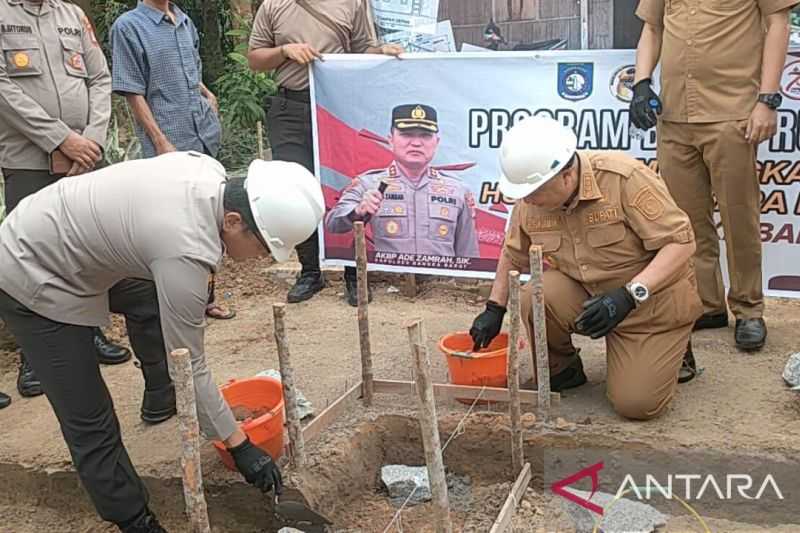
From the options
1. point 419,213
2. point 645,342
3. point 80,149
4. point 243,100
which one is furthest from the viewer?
point 243,100

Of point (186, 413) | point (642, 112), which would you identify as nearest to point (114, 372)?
point (186, 413)

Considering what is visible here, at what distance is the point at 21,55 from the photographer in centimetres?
379

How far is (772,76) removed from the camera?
369 centimetres

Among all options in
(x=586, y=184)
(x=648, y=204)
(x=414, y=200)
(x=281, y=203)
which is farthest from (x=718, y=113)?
(x=281, y=203)

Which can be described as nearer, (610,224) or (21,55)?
(610,224)

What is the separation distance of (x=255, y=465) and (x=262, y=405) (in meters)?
0.71

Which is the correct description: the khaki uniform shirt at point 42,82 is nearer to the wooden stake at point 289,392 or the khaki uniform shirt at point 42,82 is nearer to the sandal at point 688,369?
the wooden stake at point 289,392

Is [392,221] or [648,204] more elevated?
[648,204]

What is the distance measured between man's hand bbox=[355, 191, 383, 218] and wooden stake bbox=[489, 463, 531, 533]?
7.46 ft

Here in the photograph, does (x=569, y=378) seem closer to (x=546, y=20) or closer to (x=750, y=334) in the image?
(x=750, y=334)

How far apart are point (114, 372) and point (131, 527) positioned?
1.48 metres

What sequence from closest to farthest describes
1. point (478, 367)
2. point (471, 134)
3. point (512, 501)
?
point (512, 501) → point (478, 367) → point (471, 134)

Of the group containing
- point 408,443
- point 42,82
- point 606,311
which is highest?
point 42,82

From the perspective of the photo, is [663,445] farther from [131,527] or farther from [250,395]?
[131,527]
